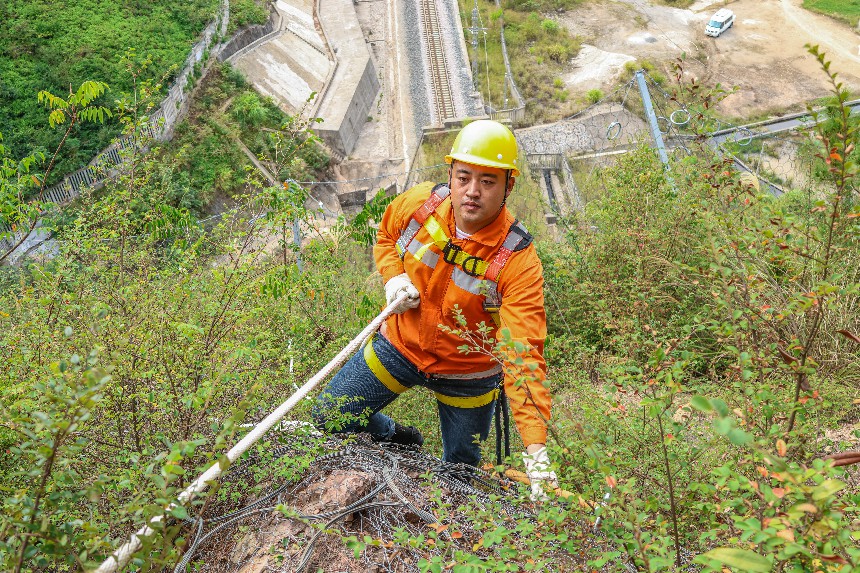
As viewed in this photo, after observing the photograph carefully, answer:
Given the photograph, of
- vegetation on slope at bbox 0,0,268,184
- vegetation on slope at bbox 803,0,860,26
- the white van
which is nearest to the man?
vegetation on slope at bbox 0,0,268,184

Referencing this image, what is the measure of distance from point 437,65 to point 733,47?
1699 centimetres

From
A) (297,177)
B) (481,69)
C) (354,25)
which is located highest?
(354,25)

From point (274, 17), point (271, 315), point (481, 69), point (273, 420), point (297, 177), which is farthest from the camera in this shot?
point (481, 69)

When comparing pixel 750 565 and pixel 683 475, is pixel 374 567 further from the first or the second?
pixel 750 565

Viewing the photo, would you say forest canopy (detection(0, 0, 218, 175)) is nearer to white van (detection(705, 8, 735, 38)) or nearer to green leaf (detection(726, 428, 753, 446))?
green leaf (detection(726, 428, 753, 446))

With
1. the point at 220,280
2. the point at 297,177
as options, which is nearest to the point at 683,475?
the point at 220,280

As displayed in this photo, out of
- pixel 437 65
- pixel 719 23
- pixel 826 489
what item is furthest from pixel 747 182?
pixel 719 23

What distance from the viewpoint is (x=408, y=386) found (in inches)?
171

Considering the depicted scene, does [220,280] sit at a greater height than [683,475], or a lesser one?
greater

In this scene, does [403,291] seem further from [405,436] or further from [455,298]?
[405,436]

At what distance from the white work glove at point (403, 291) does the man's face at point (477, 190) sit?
528 millimetres

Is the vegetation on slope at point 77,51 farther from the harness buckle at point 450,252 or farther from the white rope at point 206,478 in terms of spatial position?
the white rope at point 206,478

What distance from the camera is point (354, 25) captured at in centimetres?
3116

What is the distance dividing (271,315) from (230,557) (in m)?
2.70
